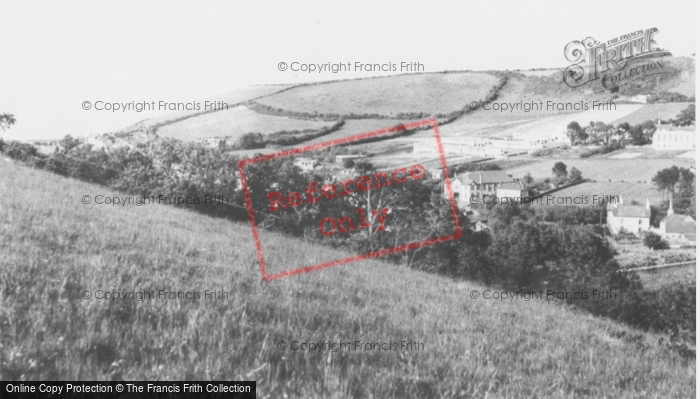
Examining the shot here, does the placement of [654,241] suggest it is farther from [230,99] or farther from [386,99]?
[230,99]

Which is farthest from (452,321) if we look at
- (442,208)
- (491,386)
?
(442,208)

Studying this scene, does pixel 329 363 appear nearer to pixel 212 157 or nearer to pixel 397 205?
pixel 212 157

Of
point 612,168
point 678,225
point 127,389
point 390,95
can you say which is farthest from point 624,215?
point 127,389

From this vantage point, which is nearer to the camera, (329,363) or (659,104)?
(329,363)

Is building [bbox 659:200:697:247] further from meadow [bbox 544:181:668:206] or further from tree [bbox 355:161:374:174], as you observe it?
tree [bbox 355:161:374:174]

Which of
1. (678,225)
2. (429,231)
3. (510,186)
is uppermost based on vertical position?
(510,186)

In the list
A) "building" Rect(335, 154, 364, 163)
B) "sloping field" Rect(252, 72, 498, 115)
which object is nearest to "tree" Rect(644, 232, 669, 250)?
"sloping field" Rect(252, 72, 498, 115)
